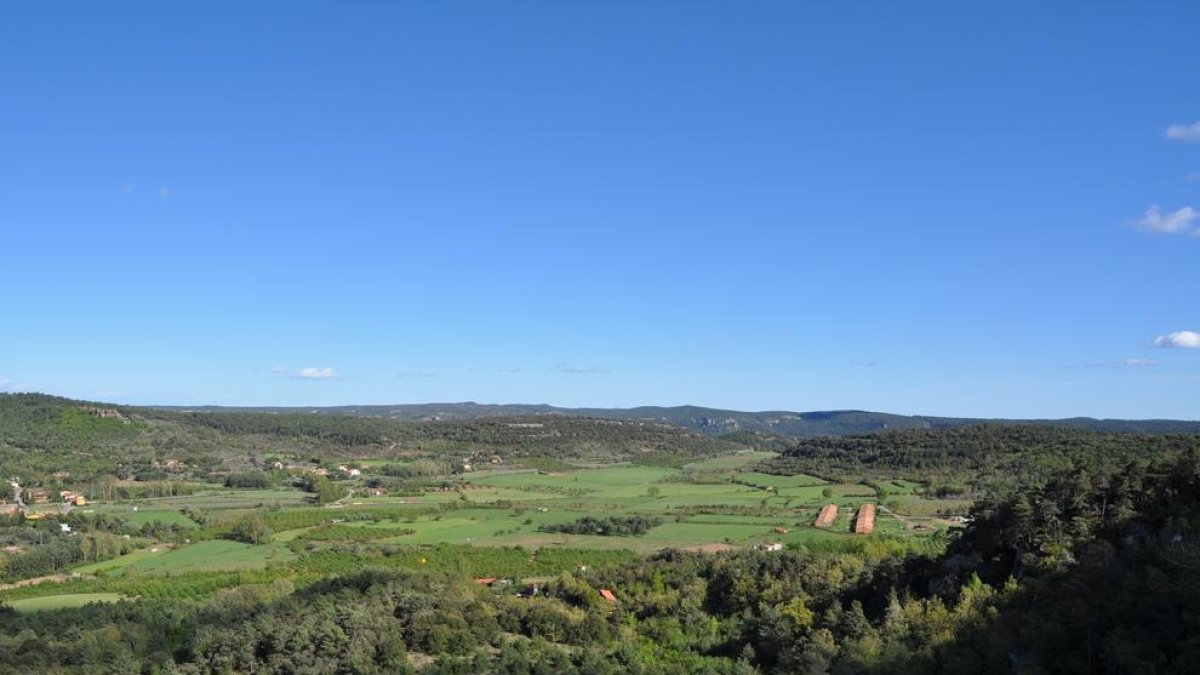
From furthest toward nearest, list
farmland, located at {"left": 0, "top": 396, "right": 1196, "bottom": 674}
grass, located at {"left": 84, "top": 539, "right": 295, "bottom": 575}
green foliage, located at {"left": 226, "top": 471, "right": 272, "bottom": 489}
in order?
green foliage, located at {"left": 226, "top": 471, "right": 272, "bottom": 489} → grass, located at {"left": 84, "top": 539, "right": 295, "bottom": 575} → farmland, located at {"left": 0, "top": 396, "right": 1196, "bottom": 674}

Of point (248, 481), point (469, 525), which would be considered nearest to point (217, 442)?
point (248, 481)

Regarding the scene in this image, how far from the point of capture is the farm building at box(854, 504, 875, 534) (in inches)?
2837

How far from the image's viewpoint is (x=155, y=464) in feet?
440

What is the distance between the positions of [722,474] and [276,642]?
343 feet

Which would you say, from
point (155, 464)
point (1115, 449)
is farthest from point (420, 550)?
point (155, 464)

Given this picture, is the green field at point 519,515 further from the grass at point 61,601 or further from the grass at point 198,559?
the grass at point 61,601

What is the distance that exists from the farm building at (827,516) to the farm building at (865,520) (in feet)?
7.85

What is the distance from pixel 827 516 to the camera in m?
81.8

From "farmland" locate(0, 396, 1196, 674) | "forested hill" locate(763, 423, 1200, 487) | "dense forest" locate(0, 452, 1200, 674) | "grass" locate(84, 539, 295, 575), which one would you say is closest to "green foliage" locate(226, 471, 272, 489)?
"farmland" locate(0, 396, 1196, 674)

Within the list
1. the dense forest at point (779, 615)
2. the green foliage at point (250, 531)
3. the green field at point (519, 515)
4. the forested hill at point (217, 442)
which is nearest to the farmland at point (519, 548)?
the dense forest at point (779, 615)

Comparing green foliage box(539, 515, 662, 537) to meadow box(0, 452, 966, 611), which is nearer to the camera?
meadow box(0, 452, 966, 611)

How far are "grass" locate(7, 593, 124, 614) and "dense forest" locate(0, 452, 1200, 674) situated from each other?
4676 millimetres

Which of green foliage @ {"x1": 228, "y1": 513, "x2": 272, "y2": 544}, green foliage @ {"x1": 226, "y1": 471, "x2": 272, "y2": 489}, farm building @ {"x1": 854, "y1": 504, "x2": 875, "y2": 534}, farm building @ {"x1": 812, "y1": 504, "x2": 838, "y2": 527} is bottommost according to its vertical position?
green foliage @ {"x1": 228, "y1": 513, "x2": 272, "y2": 544}

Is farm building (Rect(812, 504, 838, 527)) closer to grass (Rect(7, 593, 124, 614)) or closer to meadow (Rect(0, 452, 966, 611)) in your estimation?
meadow (Rect(0, 452, 966, 611))
